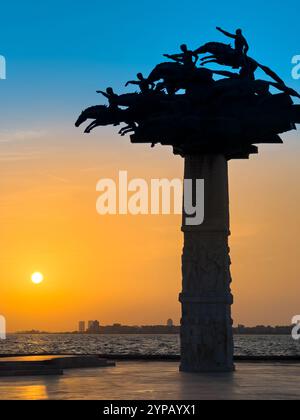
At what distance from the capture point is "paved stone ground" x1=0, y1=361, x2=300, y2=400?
18906 mm

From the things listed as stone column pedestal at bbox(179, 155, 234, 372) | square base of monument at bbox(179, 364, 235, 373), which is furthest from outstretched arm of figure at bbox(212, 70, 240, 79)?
square base of monument at bbox(179, 364, 235, 373)

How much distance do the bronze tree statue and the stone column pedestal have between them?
0.11ft

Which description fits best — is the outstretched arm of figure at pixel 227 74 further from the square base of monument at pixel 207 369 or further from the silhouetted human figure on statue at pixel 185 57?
the square base of monument at pixel 207 369

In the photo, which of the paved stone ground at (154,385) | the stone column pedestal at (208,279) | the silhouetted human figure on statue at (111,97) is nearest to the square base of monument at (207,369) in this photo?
the stone column pedestal at (208,279)

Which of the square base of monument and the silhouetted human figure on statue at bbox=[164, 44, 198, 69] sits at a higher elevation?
the silhouetted human figure on statue at bbox=[164, 44, 198, 69]

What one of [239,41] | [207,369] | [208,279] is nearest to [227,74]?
[239,41]

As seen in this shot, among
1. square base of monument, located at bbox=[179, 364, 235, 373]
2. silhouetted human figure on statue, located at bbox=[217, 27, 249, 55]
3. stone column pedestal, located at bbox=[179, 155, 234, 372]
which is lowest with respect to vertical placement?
square base of monument, located at bbox=[179, 364, 235, 373]

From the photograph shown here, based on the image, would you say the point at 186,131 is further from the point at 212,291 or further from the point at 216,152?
the point at 212,291

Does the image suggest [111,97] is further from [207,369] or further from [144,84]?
[207,369]

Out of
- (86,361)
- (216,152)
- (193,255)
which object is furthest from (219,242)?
(86,361)

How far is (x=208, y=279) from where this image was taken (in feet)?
91.5

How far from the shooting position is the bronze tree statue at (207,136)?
27.5 metres

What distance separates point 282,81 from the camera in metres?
28.2

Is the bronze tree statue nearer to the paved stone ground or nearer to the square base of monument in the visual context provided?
the square base of monument
